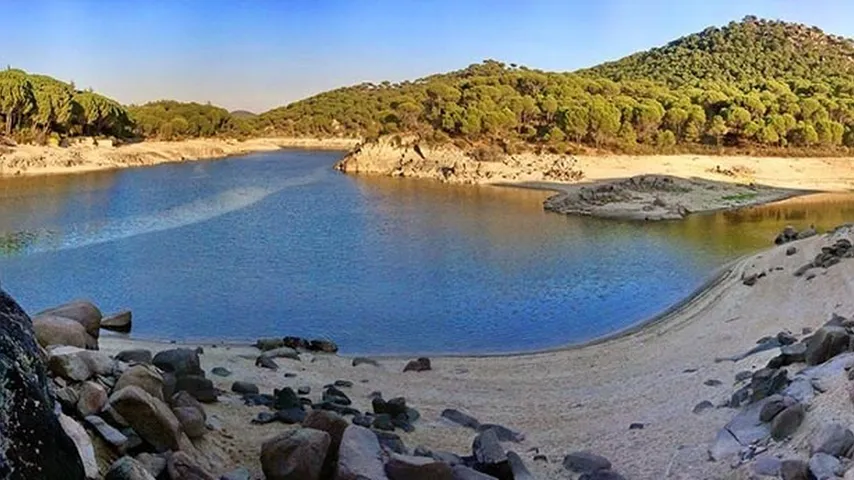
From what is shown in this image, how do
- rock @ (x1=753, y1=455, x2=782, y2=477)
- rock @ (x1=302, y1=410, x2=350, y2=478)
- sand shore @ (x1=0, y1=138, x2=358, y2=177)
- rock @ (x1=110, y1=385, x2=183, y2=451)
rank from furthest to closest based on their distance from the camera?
sand shore @ (x1=0, y1=138, x2=358, y2=177), rock @ (x1=753, y1=455, x2=782, y2=477), rock @ (x1=302, y1=410, x2=350, y2=478), rock @ (x1=110, y1=385, x2=183, y2=451)

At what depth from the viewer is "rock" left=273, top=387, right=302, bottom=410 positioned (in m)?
12.7

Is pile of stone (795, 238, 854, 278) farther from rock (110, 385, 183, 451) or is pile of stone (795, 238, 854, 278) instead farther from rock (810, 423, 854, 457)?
rock (110, 385, 183, 451)

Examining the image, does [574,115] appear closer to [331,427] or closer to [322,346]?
[322,346]

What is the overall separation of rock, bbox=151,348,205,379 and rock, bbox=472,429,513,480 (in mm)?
4920

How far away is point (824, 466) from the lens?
893 cm

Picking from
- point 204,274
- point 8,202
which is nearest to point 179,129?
point 8,202

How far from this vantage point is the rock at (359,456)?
8.77 metres

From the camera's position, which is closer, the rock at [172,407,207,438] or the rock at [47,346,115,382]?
the rock at [47,346,115,382]

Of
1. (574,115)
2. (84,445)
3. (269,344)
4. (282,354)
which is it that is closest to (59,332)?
(84,445)

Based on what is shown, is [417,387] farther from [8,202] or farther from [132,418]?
[8,202]

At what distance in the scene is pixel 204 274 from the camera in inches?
1190

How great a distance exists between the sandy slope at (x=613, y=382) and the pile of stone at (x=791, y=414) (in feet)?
1.42

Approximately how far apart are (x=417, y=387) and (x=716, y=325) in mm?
9027

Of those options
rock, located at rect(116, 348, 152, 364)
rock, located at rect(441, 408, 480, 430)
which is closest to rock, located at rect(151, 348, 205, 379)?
rock, located at rect(116, 348, 152, 364)
